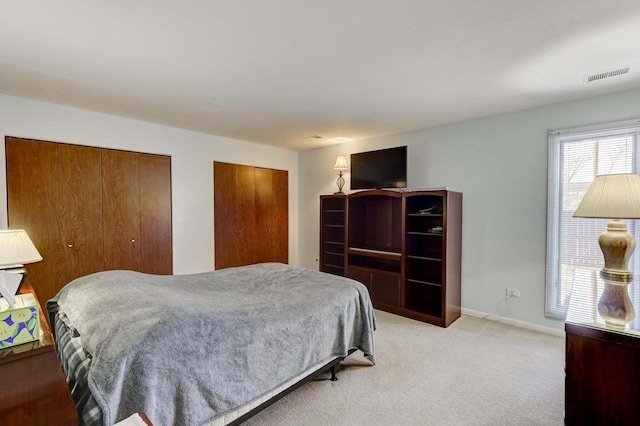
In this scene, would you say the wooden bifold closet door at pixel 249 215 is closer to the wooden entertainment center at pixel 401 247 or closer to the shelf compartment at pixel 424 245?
the wooden entertainment center at pixel 401 247

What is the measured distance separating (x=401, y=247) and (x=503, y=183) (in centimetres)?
141

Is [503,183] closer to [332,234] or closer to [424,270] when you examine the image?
[424,270]

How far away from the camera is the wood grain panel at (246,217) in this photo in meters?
Answer: 4.90

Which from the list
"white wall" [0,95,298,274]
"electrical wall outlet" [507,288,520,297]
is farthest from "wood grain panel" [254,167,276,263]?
"electrical wall outlet" [507,288,520,297]

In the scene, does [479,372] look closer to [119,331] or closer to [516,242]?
[516,242]

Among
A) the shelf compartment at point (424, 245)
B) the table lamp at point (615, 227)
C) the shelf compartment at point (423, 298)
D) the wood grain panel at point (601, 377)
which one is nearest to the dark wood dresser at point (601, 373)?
the wood grain panel at point (601, 377)

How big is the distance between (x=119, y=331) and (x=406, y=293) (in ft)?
10.5

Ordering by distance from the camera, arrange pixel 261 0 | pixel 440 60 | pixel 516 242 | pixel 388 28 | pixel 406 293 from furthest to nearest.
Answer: pixel 406 293, pixel 516 242, pixel 440 60, pixel 388 28, pixel 261 0

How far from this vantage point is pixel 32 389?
3.12 feet

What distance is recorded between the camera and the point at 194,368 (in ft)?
4.89

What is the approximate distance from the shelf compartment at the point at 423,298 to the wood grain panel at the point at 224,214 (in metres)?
2.73

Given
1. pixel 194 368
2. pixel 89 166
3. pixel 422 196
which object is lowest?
pixel 194 368

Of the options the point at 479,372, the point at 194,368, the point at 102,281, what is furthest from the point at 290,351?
the point at 479,372

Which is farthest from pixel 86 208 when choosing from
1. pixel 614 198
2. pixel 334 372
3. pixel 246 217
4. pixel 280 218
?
pixel 614 198
